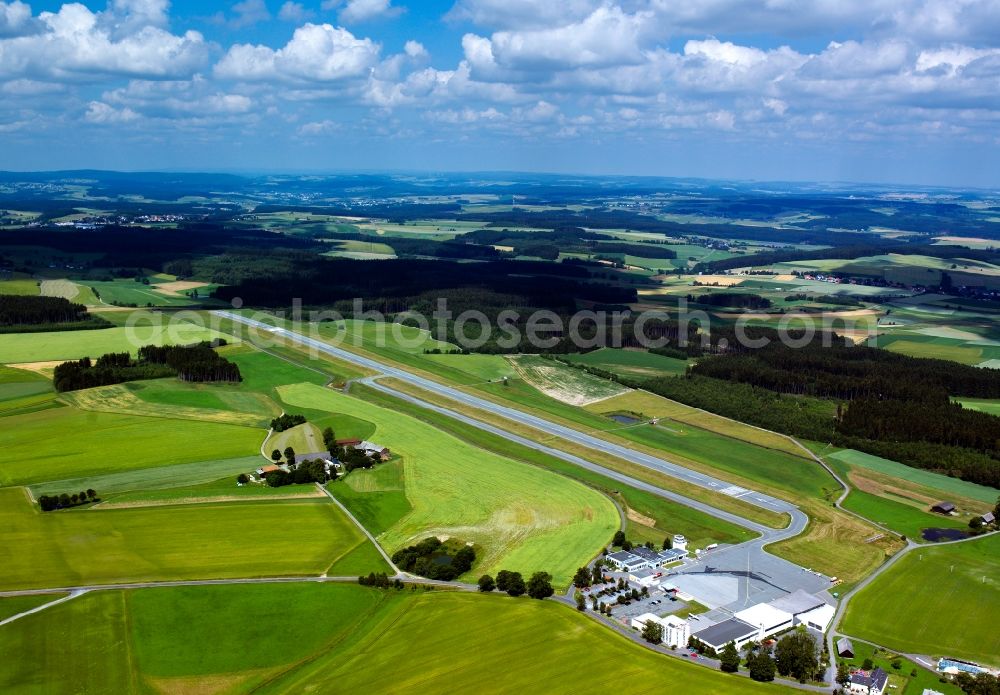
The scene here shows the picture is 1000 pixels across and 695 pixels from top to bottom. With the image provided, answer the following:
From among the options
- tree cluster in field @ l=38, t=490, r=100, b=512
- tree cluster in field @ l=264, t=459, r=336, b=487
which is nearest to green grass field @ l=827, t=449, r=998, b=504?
tree cluster in field @ l=264, t=459, r=336, b=487

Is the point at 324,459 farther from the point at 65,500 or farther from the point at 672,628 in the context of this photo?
the point at 672,628

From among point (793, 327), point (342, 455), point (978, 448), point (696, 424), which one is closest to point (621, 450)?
point (696, 424)

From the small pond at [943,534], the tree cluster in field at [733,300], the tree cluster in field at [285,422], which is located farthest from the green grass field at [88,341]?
the small pond at [943,534]

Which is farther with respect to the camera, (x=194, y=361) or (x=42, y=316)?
(x=42, y=316)

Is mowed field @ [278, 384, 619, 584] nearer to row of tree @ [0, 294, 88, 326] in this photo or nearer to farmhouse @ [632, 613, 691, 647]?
farmhouse @ [632, 613, 691, 647]

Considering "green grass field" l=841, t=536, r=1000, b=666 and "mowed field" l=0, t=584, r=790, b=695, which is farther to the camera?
"green grass field" l=841, t=536, r=1000, b=666

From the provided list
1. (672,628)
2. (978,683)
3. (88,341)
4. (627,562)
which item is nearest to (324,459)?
(627,562)
